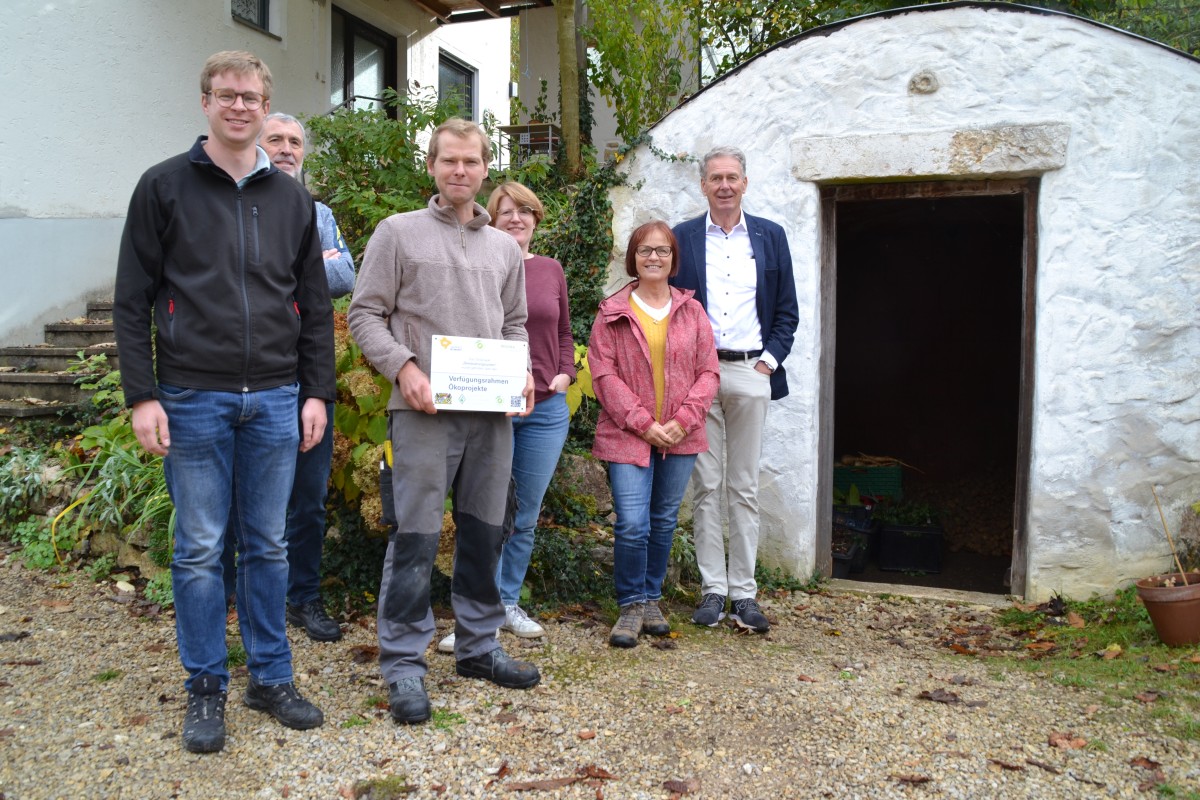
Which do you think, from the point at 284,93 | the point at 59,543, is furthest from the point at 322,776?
the point at 284,93

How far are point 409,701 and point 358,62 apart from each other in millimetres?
9849

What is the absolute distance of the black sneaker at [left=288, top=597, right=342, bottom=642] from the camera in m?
4.04

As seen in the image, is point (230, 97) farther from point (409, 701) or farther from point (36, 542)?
point (36, 542)

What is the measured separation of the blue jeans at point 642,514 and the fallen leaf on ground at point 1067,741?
1.67 m

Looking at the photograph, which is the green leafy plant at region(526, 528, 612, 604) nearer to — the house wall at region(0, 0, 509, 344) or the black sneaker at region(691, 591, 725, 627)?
the black sneaker at region(691, 591, 725, 627)

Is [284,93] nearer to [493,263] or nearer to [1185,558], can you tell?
[493,263]

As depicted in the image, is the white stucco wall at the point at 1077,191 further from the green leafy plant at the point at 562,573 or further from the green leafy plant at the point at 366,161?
the green leafy plant at the point at 366,161

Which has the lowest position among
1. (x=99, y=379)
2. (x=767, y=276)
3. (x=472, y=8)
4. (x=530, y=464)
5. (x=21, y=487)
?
(x=21, y=487)

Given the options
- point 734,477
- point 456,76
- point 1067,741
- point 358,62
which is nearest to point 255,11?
point 358,62

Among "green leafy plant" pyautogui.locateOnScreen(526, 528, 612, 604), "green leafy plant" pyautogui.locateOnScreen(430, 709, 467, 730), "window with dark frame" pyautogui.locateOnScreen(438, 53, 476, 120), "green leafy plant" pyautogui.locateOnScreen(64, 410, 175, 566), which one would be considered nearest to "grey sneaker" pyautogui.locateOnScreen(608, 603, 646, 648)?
"green leafy plant" pyautogui.locateOnScreen(526, 528, 612, 604)

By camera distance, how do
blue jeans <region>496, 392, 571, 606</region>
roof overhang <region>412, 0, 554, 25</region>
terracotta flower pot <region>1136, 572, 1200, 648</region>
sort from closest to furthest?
1. blue jeans <region>496, 392, 571, 606</region>
2. terracotta flower pot <region>1136, 572, 1200, 648</region>
3. roof overhang <region>412, 0, 554, 25</region>

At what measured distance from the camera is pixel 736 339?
4340 mm

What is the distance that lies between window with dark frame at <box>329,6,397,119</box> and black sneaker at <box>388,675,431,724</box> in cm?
858

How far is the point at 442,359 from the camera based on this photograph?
126 inches
